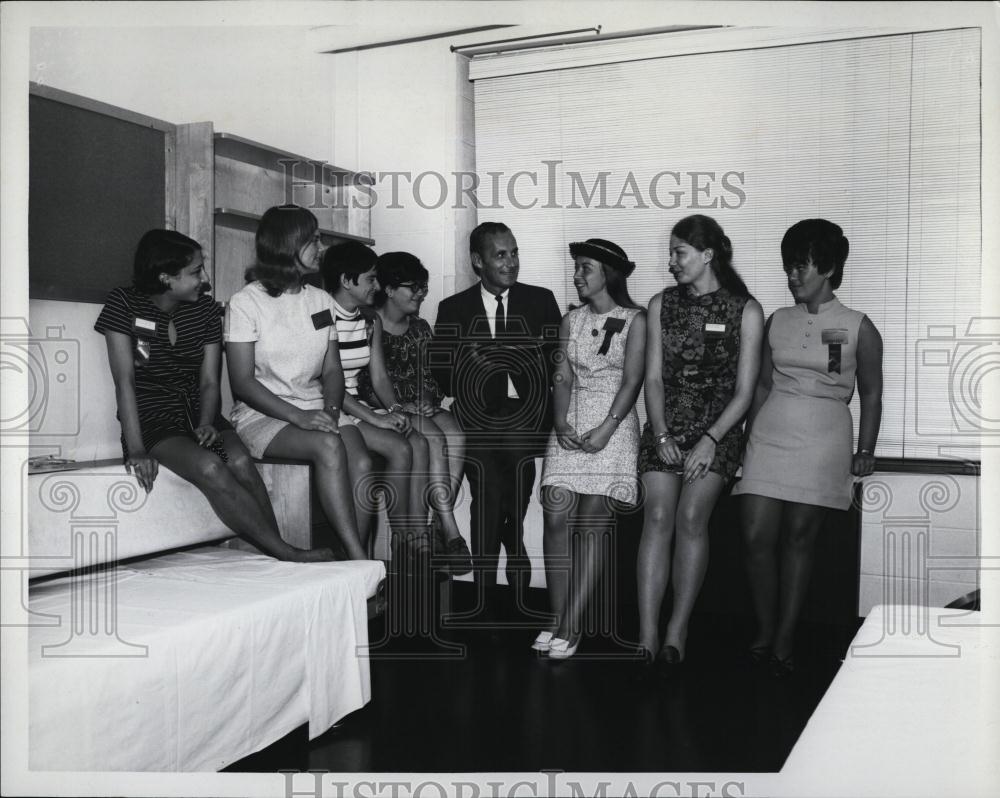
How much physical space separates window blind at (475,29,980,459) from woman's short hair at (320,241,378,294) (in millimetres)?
1436

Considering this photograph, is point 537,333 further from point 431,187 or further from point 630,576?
point 431,187

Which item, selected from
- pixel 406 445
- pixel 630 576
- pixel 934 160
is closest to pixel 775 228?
pixel 934 160

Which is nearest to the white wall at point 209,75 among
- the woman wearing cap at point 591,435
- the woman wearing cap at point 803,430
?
the woman wearing cap at point 591,435

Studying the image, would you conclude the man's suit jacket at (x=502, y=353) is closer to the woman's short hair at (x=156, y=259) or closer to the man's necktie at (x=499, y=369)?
the man's necktie at (x=499, y=369)

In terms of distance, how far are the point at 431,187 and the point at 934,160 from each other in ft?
8.40

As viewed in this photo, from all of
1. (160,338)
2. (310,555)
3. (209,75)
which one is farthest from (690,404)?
(209,75)

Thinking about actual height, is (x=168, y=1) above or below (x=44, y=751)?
above

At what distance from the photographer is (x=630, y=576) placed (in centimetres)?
424

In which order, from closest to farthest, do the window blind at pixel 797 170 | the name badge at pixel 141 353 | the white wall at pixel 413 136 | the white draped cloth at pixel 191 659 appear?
1. the white draped cloth at pixel 191 659
2. the name badge at pixel 141 353
3. the window blind at pixel 797 170
4. the white wall at pixel 413 136

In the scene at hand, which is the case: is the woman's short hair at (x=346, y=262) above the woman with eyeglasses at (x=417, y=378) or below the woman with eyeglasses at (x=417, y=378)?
above

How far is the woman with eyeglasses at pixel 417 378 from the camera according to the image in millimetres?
4043

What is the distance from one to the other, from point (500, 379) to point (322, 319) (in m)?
0.83

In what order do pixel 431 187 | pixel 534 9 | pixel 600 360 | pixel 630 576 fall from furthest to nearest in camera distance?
1. pixel 431 187
2. pixel 630 576
3. pixel 600 360
4. pixel 534 9

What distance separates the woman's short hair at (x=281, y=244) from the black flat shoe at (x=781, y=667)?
221cm
